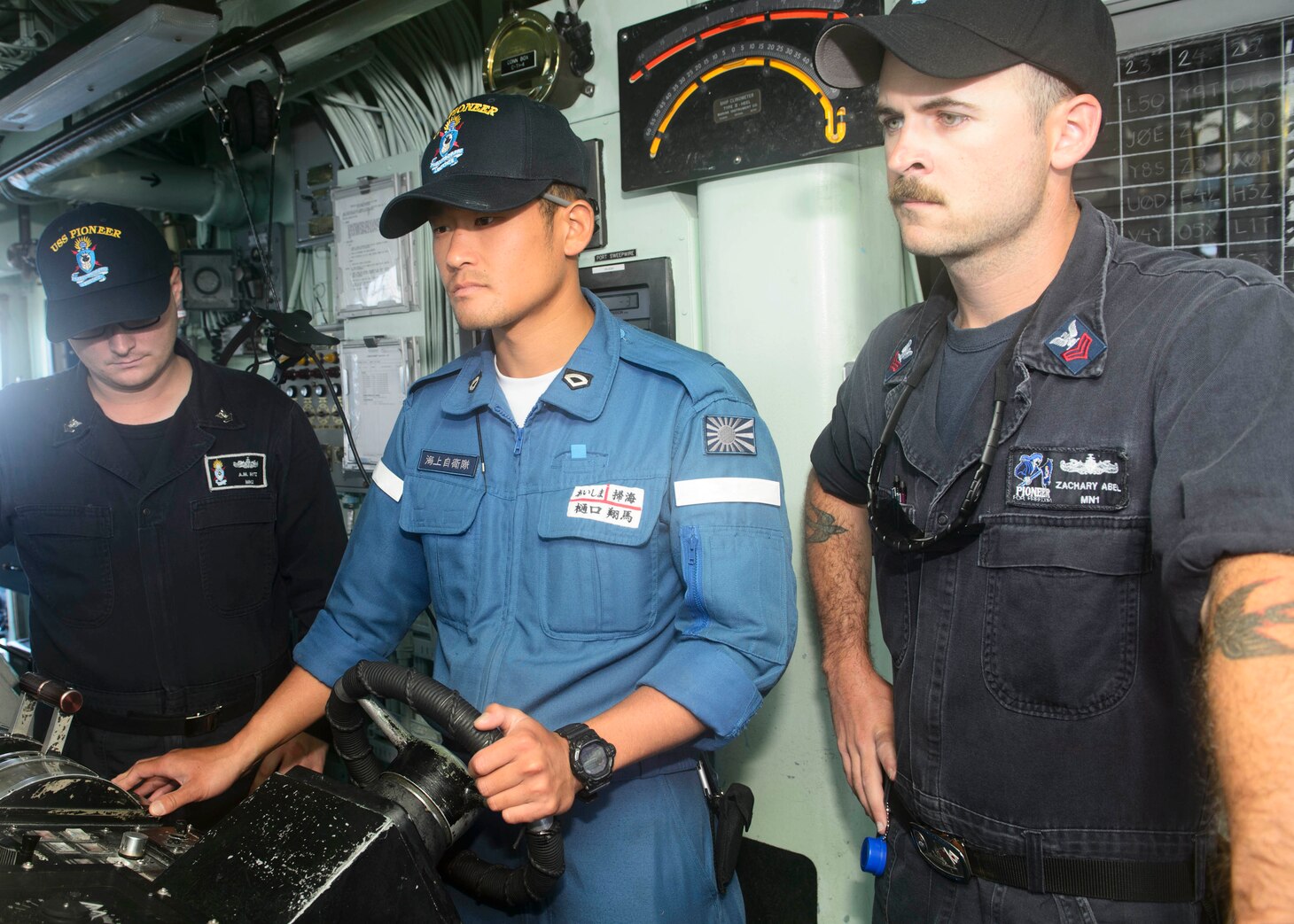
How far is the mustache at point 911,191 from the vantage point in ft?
3.78

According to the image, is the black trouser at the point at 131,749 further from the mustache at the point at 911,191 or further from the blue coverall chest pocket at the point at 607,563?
the mustache at the point at 911,191

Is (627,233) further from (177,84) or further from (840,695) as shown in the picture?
(177,84)

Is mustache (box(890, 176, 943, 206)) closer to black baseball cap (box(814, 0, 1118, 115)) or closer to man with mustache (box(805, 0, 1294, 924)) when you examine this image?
man with mustache (box(805, 0, 1294, 924))

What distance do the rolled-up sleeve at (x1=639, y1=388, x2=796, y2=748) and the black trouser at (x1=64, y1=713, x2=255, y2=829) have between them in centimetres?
131

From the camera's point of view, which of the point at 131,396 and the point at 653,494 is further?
the point at 131,396

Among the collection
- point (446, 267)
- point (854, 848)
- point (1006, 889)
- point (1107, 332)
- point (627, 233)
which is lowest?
point (854, 848)

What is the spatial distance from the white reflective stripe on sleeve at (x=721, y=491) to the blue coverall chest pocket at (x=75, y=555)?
1.46 meters

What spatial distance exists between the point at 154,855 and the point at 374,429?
1730mm

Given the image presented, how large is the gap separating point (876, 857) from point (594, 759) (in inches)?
19.3

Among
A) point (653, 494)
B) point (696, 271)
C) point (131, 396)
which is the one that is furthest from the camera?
point (131, 396)

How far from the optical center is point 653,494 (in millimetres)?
1398

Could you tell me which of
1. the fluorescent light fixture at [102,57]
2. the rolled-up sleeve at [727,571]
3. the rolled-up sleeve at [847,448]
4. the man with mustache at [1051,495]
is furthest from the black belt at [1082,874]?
the fluorescent light fixture at [102,57]

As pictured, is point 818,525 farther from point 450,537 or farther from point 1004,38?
point 1004,38

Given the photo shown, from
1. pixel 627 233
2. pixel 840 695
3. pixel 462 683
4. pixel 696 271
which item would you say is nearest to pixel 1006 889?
pixel 840 695
